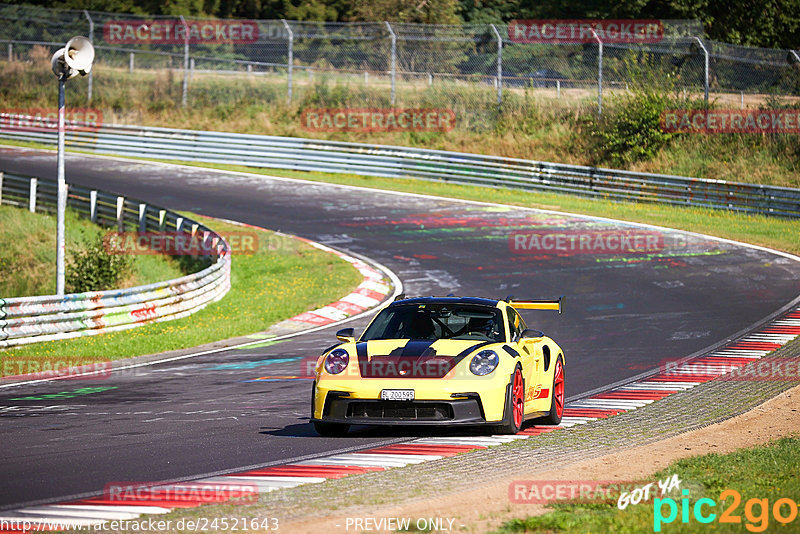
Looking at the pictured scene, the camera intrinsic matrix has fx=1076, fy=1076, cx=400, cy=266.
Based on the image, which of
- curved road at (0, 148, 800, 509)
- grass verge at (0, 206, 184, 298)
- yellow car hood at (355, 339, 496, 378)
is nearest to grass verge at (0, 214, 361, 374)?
curved road at (0, 148, 800, 509)

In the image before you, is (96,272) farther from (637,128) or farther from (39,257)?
Result: (637,128)

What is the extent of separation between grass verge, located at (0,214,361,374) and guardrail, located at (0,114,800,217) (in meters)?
9.41

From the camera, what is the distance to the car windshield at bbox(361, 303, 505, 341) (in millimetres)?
10516

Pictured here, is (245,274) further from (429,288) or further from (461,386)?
(461,386)

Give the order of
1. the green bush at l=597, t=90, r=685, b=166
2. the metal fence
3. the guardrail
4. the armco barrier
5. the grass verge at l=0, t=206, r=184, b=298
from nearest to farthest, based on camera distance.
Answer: the armco barrier < the grass verge at l=0, t=206, r=184, b=298 < the guardrail < the metal fence < the green bush at l=597, t=90, r=685, b=166

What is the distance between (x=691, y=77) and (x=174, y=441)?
97.5 feet

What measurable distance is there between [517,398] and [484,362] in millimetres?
519

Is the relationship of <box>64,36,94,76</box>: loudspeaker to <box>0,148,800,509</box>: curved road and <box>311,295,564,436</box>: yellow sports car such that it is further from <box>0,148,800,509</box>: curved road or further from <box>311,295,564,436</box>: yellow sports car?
<box>311,295,564,436</box>: yellow sports car

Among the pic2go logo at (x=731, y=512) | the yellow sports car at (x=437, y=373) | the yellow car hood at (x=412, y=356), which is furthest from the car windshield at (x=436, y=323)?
the pic2go logo at (x=731, y=512)

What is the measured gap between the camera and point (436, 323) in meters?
10.8

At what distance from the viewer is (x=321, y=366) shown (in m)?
9.97

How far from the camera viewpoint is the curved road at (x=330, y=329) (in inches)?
358

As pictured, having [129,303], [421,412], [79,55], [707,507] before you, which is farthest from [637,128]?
[707,507]

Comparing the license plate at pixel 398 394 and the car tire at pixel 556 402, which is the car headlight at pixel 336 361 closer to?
the license plate at pixel 398 394
